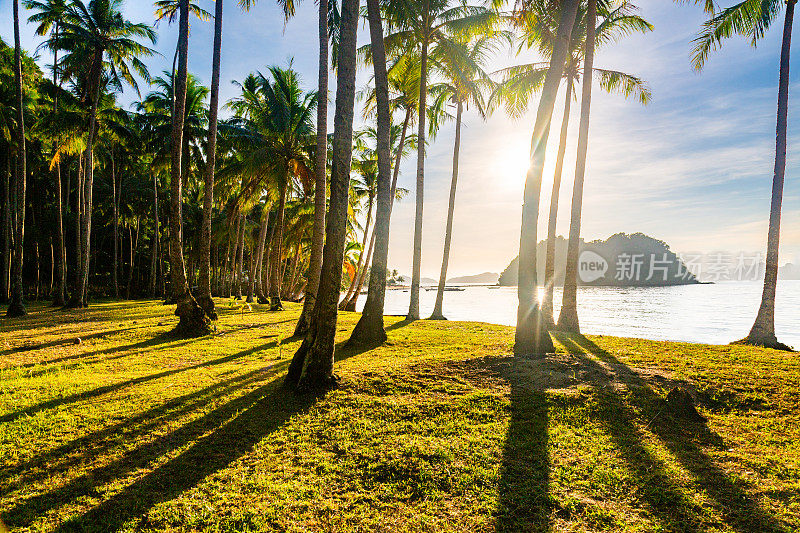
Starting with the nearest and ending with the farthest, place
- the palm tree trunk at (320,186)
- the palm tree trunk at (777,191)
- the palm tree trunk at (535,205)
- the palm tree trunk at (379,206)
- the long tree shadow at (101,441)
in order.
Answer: the long tree shadow at (101,441) → the palm tree trunk at (535,205) → the palm tree trunk at (379,206) → the palm tree trunk at (320,186) → the palm tree trunk at (777,191)

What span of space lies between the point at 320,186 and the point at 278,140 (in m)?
11.8

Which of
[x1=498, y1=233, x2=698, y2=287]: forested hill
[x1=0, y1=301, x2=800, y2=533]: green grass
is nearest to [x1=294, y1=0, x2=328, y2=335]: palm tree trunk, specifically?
[x1=0, y1=301, x2=800, y2=533]: green grass

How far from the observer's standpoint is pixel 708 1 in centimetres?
1135

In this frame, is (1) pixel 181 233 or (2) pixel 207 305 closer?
(1) pixel 181 233

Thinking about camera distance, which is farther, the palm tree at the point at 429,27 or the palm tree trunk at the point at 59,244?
the palm tree trunk at the point at 59,244

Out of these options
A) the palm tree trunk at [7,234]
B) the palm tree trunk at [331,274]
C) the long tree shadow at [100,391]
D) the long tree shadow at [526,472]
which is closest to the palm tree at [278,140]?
the palm tree trunk at [7,234]

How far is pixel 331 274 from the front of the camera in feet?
18.6

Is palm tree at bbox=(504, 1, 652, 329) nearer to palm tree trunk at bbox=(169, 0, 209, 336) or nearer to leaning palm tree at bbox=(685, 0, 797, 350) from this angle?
leaning palm tree at bbox=(685, 0, 797, 350)

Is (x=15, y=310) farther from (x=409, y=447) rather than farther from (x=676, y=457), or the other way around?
(x=676, y=457)

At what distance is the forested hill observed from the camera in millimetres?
94500

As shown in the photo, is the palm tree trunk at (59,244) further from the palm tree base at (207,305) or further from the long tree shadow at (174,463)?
the long tree shadow at (174,463)

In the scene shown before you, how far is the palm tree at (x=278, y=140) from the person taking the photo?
19156 millimetres

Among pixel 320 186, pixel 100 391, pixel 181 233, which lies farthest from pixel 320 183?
pixel 100 391

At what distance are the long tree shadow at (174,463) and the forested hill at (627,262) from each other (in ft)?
315
